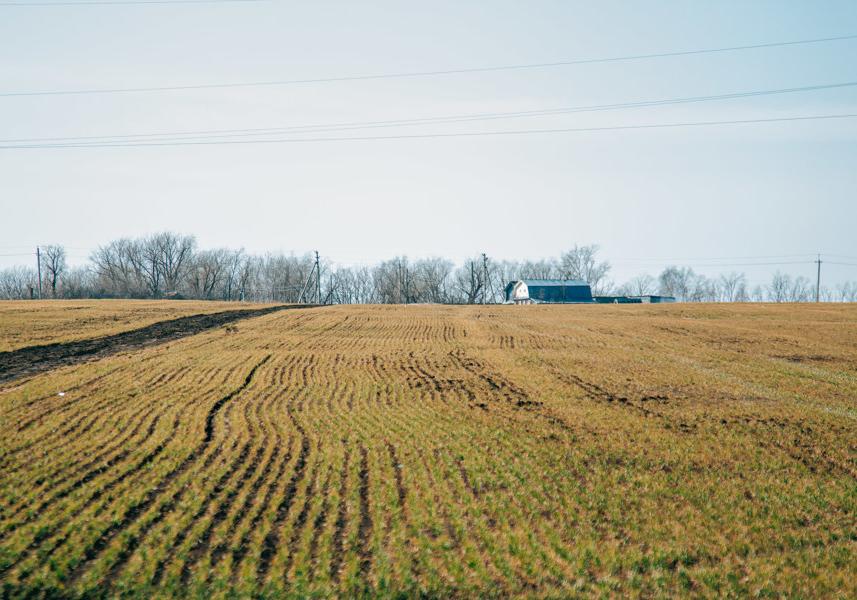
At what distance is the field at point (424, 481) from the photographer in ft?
24.7

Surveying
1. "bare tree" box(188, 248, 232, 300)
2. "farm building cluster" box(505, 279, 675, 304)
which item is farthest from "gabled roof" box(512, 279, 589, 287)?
"bare tree" box(188, 248, 232, 300)

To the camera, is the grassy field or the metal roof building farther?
the metal roof building

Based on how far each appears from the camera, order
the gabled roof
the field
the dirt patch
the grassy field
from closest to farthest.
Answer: the field → the dirt patch → the grassy field → the gabled roof

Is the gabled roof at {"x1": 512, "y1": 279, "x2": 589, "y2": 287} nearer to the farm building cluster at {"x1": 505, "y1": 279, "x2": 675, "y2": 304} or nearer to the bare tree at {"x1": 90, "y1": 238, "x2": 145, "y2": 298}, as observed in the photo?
the farm building cluster at {"x1": 505, "y1": 279, "x2": 675, "y2": 304}

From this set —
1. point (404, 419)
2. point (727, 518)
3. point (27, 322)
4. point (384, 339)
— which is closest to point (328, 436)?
point (404, 419)

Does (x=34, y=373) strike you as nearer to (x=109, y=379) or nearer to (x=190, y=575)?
(x=109, y=379)

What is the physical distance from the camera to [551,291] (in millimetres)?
105938

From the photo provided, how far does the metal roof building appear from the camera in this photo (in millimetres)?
104312

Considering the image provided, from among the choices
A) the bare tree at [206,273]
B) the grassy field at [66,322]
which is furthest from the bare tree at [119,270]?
the grassy field at [66,322]

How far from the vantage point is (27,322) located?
36.2m

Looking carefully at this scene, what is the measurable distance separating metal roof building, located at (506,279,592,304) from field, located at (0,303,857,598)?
81697 mm

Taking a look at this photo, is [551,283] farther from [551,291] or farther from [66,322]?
[66,322]

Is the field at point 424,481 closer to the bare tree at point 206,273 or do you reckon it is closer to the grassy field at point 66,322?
the grassy field at point 66,322

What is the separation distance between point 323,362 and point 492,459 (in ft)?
44.2
